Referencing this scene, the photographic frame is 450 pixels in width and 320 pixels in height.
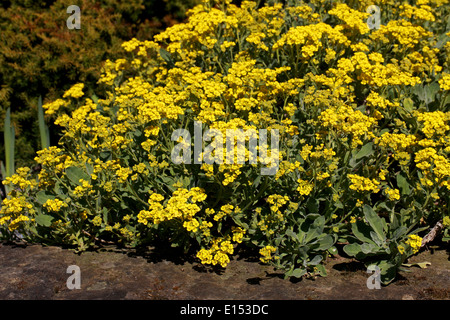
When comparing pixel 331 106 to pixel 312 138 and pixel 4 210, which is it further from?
pixel 4 210

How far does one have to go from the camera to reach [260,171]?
3.41 meters

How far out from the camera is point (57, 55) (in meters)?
5.74

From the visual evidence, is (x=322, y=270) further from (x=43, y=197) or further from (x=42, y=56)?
(x=42, y=56)

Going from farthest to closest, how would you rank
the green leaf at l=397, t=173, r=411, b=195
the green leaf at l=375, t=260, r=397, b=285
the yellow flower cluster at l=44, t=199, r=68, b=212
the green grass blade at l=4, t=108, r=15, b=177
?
the green grass blade at l=4, t=108, r=15, b=177 < the green leaf at l=397, t=173, r=411, b=195 < the yellow flower cluster at l=44, t=199, r=68, b=212 < the green leaf at l=375, t=260, r=397, b=285

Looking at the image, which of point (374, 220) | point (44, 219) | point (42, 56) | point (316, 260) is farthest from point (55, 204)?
point (42, 56)

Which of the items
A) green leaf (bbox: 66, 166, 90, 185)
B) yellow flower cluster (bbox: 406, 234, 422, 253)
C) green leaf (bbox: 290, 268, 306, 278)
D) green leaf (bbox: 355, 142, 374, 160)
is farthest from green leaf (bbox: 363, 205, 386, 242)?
green leaf (bbox: 66, 166, 90, 185)

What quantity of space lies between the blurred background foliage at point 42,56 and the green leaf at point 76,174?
2058 mm

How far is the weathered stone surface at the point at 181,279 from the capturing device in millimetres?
3240

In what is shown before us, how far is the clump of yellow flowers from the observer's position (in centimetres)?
340

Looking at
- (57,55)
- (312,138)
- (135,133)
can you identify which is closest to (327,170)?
(312,138)

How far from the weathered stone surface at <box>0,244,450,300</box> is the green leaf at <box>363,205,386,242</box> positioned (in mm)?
295

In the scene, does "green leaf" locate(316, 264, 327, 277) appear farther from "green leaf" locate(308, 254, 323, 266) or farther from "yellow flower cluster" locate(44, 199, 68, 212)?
"yellow flower cluster" locate(44, 199, 68, 212)

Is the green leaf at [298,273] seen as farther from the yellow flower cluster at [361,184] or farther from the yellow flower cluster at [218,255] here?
the yellow flower cluster at [361,184]

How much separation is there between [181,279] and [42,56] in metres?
3.41
